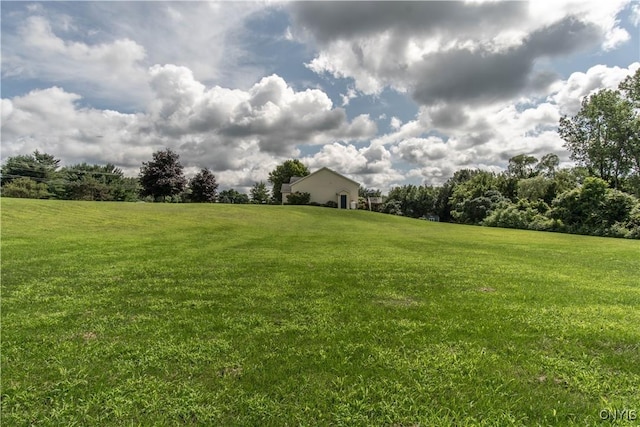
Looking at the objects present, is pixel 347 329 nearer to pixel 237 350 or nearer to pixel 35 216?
pixel 237 350

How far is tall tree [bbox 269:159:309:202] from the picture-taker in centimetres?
7556

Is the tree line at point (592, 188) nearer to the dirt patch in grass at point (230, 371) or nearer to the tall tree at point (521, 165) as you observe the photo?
the tall tree at point (521, 165)

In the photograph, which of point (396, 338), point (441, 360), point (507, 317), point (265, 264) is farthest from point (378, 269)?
point (441, 360)

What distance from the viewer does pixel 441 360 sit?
3973 millimetres

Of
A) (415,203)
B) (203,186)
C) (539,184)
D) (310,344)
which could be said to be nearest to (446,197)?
(415,203)

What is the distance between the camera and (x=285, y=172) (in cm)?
7694

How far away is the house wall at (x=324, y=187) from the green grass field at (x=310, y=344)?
40.6 metres

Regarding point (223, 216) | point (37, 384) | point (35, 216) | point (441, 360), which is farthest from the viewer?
point (223, 216)

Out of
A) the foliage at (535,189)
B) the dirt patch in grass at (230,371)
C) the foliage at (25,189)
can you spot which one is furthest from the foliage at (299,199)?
the dirt patch in grass at (230,371)

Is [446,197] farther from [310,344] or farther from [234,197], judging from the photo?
[310,344]

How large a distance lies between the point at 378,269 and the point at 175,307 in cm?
557

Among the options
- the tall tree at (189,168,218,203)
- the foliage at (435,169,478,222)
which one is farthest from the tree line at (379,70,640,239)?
the tall tree at (189,168,218,203)

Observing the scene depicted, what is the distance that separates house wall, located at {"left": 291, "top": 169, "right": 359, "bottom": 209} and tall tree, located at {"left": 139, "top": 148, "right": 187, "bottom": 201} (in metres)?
17.3

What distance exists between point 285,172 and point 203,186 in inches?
1084
